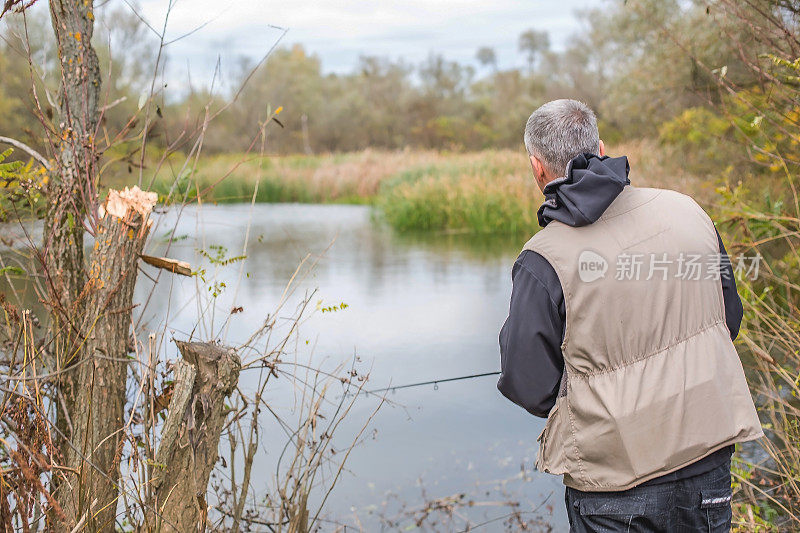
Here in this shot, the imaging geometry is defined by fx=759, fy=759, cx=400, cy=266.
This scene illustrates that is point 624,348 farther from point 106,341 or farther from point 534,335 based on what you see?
point 106,341

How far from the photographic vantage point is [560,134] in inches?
67.3

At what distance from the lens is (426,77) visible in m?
38.8

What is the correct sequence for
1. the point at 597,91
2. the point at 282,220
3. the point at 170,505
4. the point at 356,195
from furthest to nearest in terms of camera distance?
1. the point at 597,91
2. the point at 356,195
3. the point at 282,220
4. the point at 170,505

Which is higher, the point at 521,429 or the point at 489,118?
the point at 489,118

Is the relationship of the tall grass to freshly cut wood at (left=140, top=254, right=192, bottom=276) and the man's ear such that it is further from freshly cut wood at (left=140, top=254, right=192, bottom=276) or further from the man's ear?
the man's ear

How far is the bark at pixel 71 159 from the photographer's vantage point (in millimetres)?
2848

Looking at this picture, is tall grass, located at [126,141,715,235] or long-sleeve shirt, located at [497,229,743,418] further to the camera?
tall grass, located at [126,141,715,235]

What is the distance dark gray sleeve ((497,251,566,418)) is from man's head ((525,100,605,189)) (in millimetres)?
229

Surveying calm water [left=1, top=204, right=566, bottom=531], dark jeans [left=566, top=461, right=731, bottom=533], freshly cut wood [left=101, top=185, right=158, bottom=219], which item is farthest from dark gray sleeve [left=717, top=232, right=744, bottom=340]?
freshly cut wood [left=101, top=185, right=158, bottom=219]

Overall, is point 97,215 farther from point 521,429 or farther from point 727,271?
point 521,429

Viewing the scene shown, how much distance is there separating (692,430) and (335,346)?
4148 mm

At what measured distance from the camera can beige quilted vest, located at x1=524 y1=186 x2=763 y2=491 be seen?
5.30 ft

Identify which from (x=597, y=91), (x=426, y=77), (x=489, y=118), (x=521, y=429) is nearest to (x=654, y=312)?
(x=521, y=429)

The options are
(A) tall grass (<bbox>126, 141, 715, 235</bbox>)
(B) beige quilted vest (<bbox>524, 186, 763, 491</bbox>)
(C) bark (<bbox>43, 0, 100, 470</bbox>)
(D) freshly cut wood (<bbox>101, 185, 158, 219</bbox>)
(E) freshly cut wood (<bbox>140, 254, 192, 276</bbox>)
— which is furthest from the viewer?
(A) tall grass (<bbox>126, 141, 715, 235</bbox>)
